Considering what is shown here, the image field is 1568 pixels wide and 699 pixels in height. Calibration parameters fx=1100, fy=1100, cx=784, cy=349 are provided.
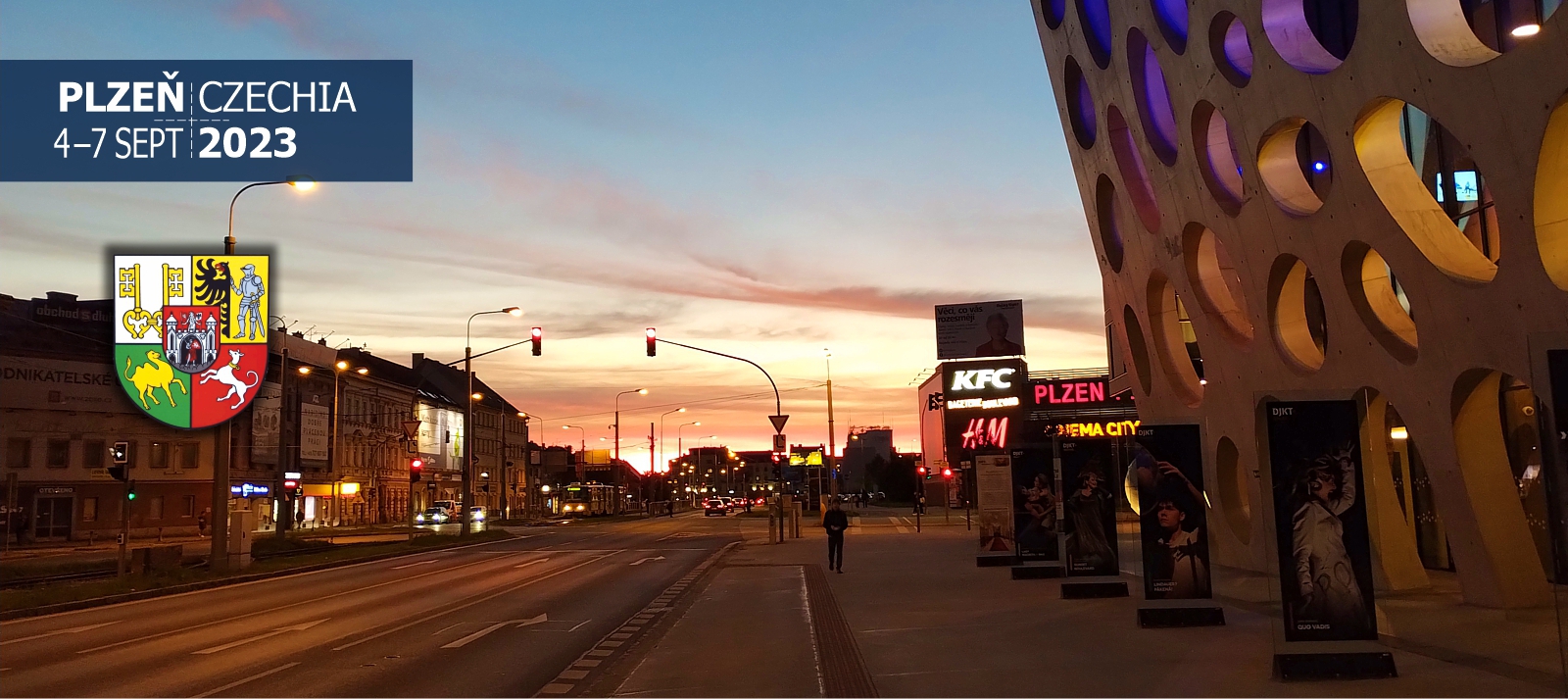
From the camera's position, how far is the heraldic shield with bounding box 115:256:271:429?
2648 centimetres

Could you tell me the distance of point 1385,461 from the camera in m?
17.8

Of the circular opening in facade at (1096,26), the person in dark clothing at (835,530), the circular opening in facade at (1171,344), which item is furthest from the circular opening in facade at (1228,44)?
the person in dark clothing at (835,530)

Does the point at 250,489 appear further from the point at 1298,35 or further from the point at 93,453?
the point at 1298,35

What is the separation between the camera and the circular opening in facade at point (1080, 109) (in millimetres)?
27562

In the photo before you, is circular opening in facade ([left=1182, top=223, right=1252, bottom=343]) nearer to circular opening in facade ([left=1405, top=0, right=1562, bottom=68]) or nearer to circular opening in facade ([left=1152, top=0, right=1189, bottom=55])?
circular opening in facade ([left=1152, top=0, right=1189, bottom=55])

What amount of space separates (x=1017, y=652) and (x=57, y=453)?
5254cm

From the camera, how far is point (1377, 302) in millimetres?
16531

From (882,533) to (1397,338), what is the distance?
3097 cm

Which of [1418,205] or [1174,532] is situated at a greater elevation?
[1418,205]

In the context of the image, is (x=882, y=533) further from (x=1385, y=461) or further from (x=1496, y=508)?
(x=1496, y=508)

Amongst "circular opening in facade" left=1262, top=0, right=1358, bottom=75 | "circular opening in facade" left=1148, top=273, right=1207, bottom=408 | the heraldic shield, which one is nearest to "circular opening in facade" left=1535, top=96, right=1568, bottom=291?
"circular opening in facade" left=1262, top=0, right=1358, bottom=75

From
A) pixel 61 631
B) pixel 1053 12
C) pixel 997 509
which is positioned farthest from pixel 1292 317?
pixel 61 631

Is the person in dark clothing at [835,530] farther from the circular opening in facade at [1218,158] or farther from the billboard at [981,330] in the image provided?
the billboard at [981,330]

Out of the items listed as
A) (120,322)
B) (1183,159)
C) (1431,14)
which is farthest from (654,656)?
(120,322)
